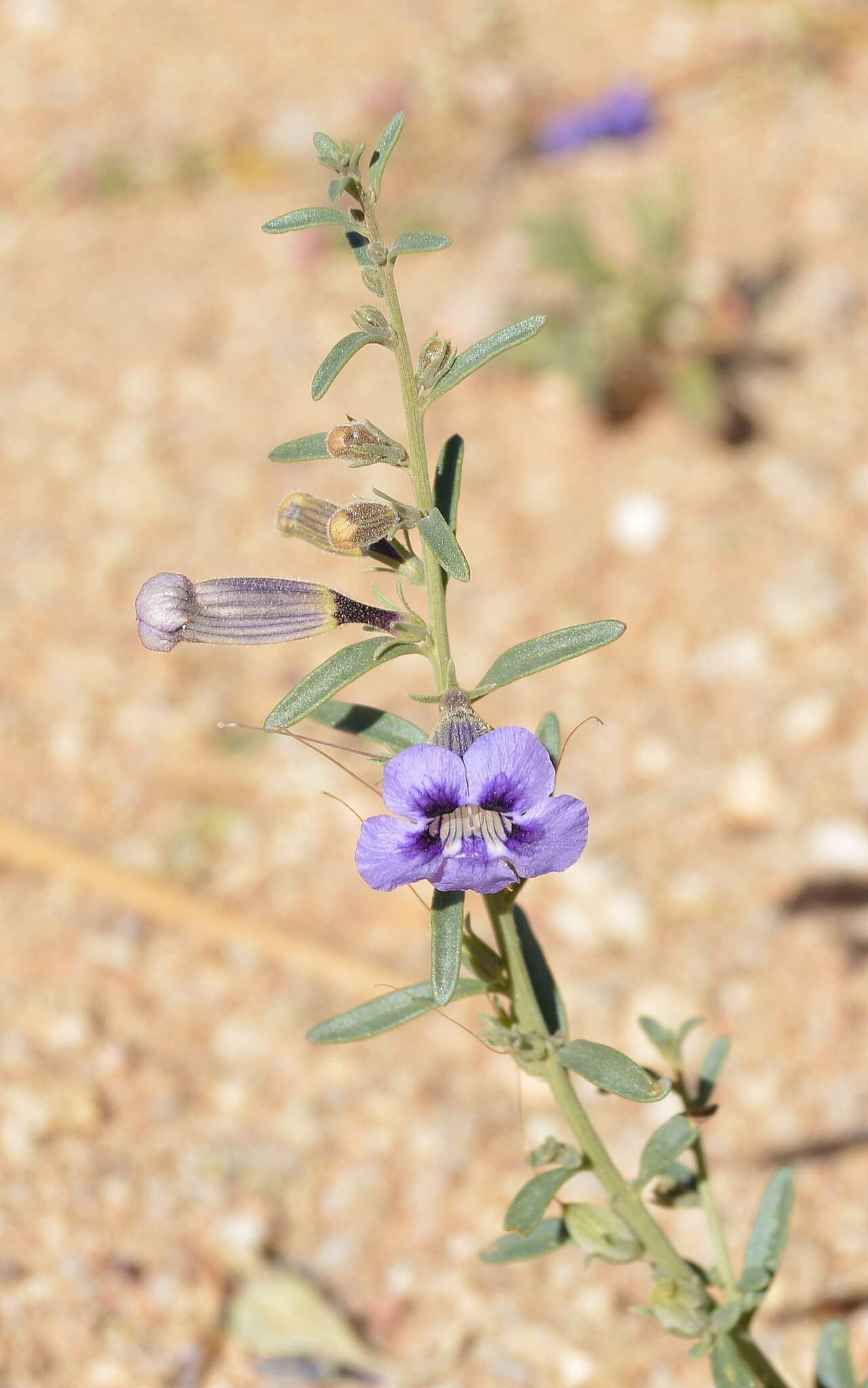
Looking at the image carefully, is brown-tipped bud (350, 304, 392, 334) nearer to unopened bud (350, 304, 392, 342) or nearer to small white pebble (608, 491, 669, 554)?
unopened bud (350, 304, 392, 342)

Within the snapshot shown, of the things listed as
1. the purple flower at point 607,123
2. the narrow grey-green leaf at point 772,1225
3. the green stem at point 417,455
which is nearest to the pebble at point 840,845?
the narrow grey-green leaf at point 772,1225

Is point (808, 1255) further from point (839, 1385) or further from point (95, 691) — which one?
point (95, 691)

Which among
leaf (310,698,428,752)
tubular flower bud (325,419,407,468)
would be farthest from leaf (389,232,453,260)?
leaf (310,698,428,752)

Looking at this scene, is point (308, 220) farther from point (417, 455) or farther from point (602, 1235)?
point (602, 1235)

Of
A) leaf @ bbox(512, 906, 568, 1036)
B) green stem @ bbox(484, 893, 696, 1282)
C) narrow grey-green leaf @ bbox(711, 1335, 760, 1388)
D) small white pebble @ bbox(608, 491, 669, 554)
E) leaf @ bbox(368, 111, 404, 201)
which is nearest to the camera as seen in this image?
leaf @ bbox(368, 111, 404, 201)

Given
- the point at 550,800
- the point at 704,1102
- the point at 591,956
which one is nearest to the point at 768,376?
the point at 591,956

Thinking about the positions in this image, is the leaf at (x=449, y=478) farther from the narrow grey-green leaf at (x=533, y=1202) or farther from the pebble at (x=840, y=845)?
the pebble at (x=840, y=845)

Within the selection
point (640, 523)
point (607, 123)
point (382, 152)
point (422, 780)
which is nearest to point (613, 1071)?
point (422, 780)
